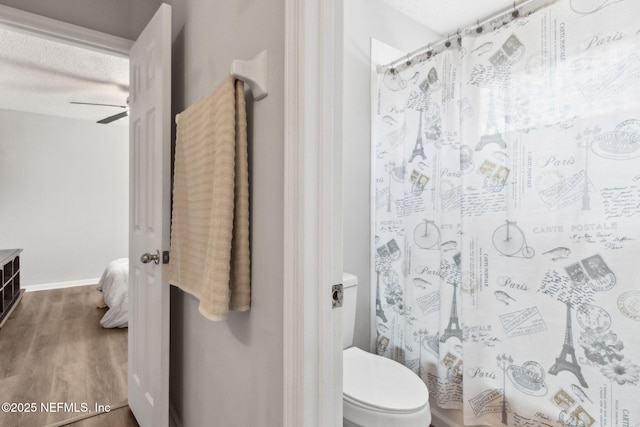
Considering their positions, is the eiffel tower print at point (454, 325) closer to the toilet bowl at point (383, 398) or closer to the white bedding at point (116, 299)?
the toilet bowl at point (383, 398)

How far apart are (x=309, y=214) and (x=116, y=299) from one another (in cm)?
312

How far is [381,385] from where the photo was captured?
1.48 metres

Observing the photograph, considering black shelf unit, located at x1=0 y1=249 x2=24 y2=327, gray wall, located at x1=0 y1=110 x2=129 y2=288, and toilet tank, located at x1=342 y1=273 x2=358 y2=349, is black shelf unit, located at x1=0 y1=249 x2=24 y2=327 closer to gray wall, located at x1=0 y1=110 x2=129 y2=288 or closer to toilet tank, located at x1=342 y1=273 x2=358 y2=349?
gray wall, located at x1=0 y1=110 x2=129 y2=288

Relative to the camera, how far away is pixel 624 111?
1.22 meters

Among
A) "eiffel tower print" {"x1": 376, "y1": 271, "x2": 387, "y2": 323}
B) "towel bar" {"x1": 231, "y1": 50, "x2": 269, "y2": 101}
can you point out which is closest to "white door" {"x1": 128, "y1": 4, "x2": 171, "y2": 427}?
"towel bar" {"x1": 231, "y1": 50, "x2": 269, "y2": 101}

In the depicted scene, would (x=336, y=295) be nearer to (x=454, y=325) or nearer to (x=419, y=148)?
(x=454, y=325)

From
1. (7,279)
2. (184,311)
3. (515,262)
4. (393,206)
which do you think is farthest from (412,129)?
(7,279)

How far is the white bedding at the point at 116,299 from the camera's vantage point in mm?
3154

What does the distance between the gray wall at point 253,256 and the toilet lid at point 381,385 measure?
0.49 m

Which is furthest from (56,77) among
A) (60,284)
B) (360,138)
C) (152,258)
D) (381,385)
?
(381,385)

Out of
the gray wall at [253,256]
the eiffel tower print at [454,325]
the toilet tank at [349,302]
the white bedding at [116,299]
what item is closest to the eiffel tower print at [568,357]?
the eiffel tower print at [454,325]

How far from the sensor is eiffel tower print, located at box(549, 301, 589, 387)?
1.34 metres

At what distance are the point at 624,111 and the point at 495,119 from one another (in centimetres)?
46

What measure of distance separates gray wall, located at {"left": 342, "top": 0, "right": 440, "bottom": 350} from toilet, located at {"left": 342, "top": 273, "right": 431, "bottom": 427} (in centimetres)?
51
